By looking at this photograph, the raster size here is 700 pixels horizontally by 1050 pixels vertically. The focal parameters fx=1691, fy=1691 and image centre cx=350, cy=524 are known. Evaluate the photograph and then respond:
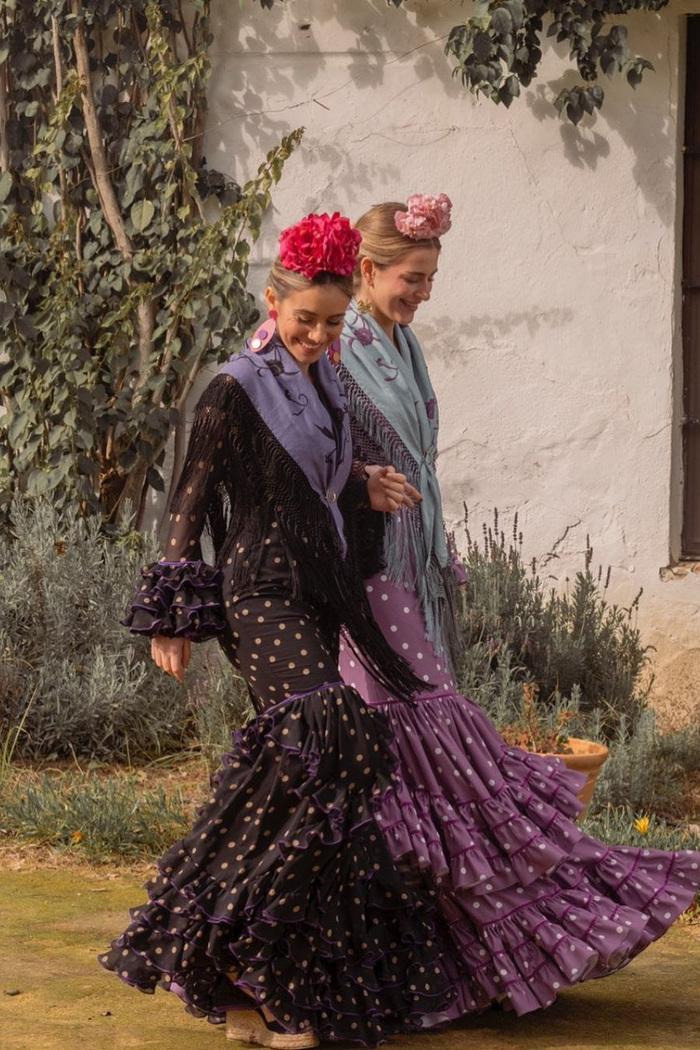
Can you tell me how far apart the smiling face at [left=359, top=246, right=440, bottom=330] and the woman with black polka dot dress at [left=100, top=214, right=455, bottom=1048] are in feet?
1.14

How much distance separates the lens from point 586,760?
473cm

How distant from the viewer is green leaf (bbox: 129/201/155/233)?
670cm

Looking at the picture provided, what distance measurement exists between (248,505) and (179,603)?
0.85ft

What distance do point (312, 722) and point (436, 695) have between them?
44 cm

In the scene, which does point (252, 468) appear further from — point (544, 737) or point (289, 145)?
point (289, 145)

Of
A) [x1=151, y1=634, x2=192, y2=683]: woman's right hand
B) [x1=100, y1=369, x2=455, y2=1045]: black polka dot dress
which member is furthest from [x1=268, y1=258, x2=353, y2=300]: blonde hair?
[x1=151, y1=634, x2=192, y2=683]: woman's right hand

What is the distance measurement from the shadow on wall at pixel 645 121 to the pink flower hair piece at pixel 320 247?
2.98 metres

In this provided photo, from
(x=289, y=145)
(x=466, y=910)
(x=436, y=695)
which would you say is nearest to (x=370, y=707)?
(x=436, y=695)

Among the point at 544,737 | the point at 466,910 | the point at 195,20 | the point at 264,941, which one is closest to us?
the point at 264,941

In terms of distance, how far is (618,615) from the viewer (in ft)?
20.2

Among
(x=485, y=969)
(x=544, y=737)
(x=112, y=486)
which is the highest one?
(x=112, y=486)

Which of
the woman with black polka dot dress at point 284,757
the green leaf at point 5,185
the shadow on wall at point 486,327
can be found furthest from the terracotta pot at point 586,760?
the green leaf at point 5,185

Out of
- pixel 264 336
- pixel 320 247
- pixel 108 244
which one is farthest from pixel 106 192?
pixel 320 247

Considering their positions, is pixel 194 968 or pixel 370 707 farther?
pixel 370 707
